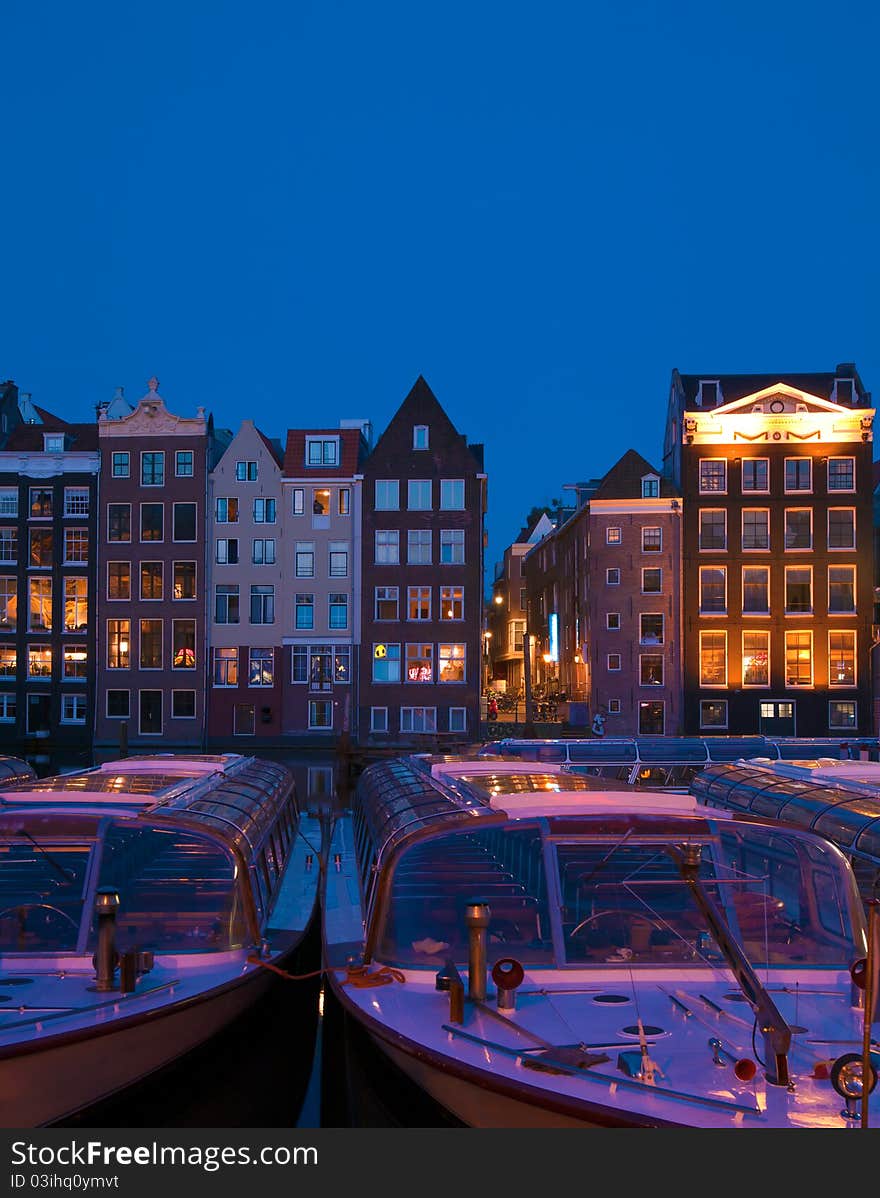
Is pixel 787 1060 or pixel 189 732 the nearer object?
pixel 787 1060

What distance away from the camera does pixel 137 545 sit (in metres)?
62.2

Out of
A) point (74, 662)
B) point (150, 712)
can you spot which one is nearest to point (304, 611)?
point (150, 712)

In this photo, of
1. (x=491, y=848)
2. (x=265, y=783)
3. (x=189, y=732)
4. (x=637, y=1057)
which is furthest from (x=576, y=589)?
(x=637, y=1057)

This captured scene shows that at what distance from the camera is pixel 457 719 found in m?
59.7

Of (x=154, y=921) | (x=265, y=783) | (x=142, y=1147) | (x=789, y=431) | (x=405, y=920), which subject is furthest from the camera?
(x=789, y=431)

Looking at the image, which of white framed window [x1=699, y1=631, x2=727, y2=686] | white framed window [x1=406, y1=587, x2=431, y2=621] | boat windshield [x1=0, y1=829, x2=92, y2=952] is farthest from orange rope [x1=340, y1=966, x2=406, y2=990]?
white framed window [x1=406, y1=587, x2=431, y2=621]

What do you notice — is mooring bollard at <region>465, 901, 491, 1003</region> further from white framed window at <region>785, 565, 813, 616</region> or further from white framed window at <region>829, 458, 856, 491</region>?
white framed window at <region>829, 458, 856, 491</region>

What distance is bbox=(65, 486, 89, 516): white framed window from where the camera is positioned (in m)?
62.6

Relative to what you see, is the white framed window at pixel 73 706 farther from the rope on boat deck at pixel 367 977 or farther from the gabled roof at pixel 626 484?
the rope on boat deck at pixel 367 977

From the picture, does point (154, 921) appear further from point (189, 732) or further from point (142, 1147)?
point (189, 732)

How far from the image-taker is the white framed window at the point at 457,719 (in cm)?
5953

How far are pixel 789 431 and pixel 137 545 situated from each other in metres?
34.0

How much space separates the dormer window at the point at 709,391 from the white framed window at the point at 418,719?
68.7 ft

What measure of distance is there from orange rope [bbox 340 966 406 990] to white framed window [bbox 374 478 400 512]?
50.3 meters
